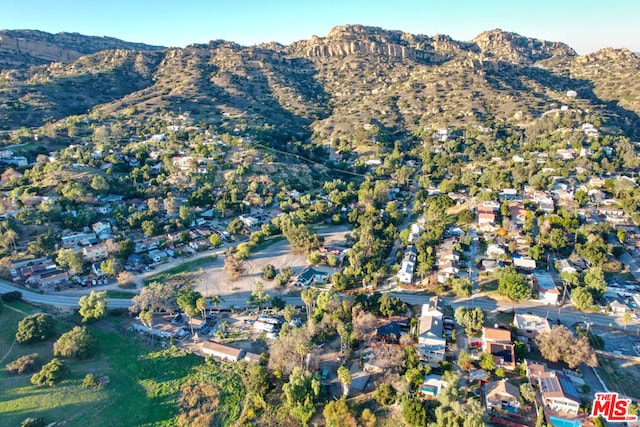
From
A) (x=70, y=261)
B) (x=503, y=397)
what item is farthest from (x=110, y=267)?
(x=503, y=397)

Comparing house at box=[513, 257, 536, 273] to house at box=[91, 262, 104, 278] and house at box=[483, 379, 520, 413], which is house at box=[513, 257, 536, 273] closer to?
house at box=[483, 379, 520, 413]

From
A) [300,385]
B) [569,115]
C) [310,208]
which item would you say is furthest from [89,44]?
[300,385]

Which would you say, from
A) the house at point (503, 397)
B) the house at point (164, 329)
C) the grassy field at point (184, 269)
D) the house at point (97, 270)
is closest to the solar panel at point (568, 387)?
the house at point (503, 397)

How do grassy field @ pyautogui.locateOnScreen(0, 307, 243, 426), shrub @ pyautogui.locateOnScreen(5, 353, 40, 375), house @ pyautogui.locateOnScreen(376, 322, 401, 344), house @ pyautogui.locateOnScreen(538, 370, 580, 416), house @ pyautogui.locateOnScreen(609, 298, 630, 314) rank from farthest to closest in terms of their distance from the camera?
house @ pyautogui.locateOnScreen(609, 298, 630, 314) < house @ pyautogui.locateOnScreen(376, 322, 401, 344) < shrub @ pyautogui.locateOnScreen(5, 353, 40, 375) < grassy field @ pyautogui.locateOnScreen(0, 307, 243, 426) < house @ pyautogui.locateOnScreen(538, 370, 580, 416)

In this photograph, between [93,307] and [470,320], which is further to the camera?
[93,307]

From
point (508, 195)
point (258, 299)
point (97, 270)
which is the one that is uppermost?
point (508, 195)

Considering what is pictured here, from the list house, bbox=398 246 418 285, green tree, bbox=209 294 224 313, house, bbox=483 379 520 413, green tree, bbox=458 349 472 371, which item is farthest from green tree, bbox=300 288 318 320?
house, bbox=483 379 520 413

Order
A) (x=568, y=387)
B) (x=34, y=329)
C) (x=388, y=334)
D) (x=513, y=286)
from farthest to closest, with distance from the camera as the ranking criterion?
1. (x=513, y=286)
2. (x=34, y=329)
3. (x=388, y=334)
4. (x=568, y=387)

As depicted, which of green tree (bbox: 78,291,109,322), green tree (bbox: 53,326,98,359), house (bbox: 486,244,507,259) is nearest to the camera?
green tree (bbox: 53,326,98,359)

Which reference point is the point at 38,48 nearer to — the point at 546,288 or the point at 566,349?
the point at 546,288
